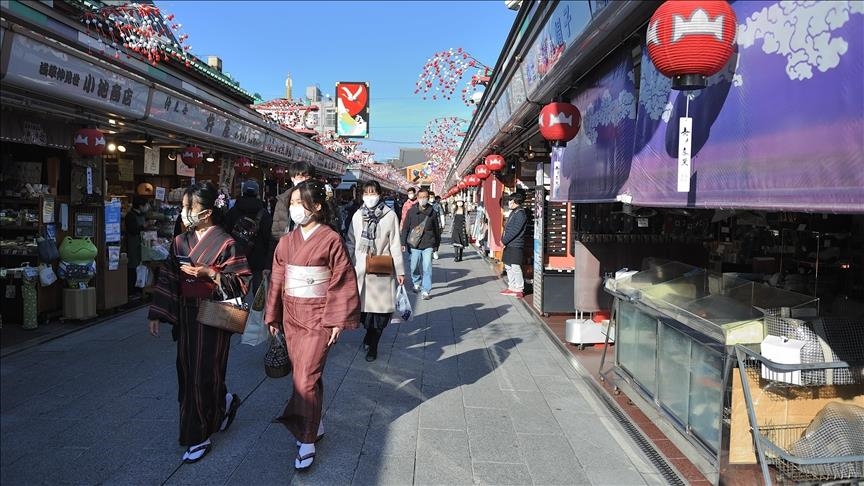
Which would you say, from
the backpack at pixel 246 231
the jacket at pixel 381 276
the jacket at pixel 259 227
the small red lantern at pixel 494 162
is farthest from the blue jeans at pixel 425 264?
the backpack at pixel 246 231

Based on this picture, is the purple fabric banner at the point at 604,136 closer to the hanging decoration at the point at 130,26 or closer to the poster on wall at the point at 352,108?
the hanging decoration at the point at 130,26

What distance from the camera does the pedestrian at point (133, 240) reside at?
27.8ft

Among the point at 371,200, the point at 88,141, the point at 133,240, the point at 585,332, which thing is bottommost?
the point at 585,332

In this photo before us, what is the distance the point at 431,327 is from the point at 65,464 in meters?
4.81

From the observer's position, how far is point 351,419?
13.9 feet

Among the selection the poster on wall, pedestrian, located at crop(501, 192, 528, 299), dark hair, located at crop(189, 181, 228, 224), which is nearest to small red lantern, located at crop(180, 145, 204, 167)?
pedestrian, located at crop(501, 192, 528, 299)

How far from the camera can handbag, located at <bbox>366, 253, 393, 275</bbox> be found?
5328 mm

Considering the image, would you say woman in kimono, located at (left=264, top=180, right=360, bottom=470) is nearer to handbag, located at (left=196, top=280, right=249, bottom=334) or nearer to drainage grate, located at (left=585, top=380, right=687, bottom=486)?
handbag, located at (left=196, top=280, right=249, bottom=334)

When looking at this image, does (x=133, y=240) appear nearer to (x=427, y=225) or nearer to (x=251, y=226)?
(x=251, y=226)

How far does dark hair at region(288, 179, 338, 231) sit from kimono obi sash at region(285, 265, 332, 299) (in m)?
0.33

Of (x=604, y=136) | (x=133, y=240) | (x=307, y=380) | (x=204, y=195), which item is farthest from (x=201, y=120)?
(x=604, y=136)

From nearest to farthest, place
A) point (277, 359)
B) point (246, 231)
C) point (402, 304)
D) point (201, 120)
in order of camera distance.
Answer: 1. point (277, 359)
2. point (246, 231)
3. point (402, 304)
4. point (201, 120)

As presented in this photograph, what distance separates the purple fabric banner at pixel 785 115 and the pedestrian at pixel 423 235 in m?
6.51

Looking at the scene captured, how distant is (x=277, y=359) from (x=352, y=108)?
37.0 meters
